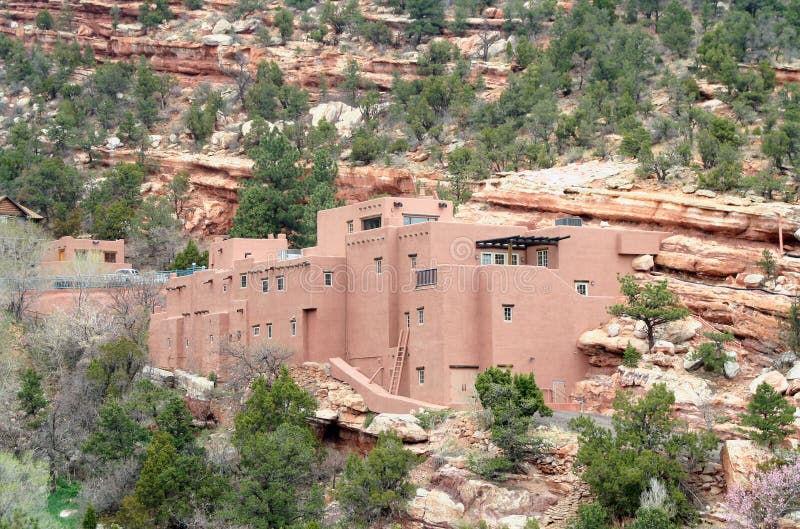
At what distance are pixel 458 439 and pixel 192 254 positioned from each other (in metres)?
28.7

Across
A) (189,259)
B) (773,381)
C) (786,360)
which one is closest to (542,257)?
(786,360)

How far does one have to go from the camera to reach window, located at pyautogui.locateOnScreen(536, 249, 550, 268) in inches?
2148

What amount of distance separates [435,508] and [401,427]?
464 cm

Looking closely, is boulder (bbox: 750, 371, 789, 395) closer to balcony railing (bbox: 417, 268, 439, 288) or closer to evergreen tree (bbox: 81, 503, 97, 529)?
balcony railing (bbox: 417, 268, 439, 288)

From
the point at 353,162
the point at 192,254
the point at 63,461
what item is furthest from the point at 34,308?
the point at 353,162

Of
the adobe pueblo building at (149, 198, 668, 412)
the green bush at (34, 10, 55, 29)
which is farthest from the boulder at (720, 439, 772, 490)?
the green bush at (34, 10, 55, 29)

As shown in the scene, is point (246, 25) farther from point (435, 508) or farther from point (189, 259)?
point (435, 508)

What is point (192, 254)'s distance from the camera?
71500 millimetres

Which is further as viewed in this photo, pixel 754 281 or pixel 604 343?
pixel 754 281

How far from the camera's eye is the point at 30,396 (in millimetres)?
54938

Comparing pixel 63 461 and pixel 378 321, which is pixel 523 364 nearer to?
pixel 378 321

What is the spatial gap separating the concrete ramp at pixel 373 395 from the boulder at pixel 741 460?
11.1 meters

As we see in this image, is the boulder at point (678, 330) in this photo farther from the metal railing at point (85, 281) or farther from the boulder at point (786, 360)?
the metal railing at point (85, 281)

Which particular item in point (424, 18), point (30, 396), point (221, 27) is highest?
point (424, 18)
